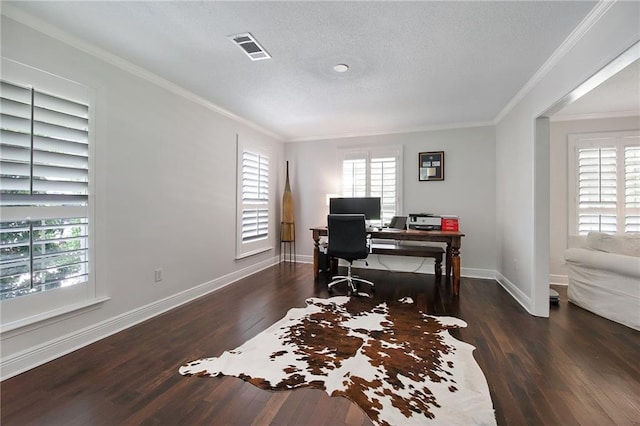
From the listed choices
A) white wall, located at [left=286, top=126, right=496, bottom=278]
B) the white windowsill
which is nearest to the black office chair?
white wall, located at [left=286, top=126, right=496, bottom=278]

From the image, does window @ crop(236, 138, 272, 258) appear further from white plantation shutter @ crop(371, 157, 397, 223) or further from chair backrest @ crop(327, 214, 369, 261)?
white plantation shutter @ crop(371, 157, 397, 223)

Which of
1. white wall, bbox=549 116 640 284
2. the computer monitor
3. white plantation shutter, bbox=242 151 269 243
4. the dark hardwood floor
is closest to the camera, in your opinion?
the dark hardwood floor

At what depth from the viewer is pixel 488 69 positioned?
2.62m

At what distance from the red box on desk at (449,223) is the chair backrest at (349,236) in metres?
1.23

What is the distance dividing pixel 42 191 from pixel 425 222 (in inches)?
160

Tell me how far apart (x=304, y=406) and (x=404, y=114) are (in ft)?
12.1

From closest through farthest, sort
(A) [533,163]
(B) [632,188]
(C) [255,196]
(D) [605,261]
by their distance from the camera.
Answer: (D) [605,261]
(A) [533,163]
(B) [632,188]
(C) [255,196]

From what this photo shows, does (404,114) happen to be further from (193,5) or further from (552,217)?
(193,5)

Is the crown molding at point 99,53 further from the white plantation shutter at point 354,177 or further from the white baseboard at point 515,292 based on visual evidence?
the white baseboard at point 515,292

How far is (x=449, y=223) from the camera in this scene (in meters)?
3.99

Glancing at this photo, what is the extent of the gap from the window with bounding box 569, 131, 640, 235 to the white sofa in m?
1.03

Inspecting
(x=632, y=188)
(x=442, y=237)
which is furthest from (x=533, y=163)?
(x=632, y=188)

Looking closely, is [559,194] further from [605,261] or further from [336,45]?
[336,45]

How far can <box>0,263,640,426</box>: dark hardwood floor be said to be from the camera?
1466 millimetres
